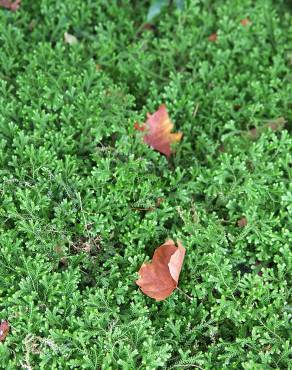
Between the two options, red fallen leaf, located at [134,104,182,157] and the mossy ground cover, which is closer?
the mossy ground cover

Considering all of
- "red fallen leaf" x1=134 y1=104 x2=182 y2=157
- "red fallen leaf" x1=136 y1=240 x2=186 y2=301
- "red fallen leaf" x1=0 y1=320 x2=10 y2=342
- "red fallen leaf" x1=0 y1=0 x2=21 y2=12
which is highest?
"red fallen leaf" x1=0 y1=0 x2=21 y2=12

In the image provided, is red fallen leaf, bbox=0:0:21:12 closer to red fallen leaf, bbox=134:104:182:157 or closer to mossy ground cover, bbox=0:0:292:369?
mossy ground cover, bbox=0:0:292:369

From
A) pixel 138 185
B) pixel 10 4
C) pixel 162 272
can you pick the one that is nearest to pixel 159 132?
pixel 138 185

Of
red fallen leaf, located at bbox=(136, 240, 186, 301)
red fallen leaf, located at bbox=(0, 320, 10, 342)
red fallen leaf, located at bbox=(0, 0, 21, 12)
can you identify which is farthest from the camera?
red fallen leaf, located at bbox=(0, 0, 21, 12)

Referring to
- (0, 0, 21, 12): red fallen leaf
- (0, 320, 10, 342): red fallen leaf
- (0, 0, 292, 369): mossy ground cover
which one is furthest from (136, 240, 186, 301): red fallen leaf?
(0, 0, 21, 12): red fallen leaf

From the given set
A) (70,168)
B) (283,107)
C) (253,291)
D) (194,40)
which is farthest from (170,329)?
(194,40)

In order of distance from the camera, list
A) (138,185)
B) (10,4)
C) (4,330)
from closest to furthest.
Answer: (4,330) → (138,185) → (10,4)

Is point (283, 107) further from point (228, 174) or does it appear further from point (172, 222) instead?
point (172, 222)

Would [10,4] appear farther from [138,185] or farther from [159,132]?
[138,185]
